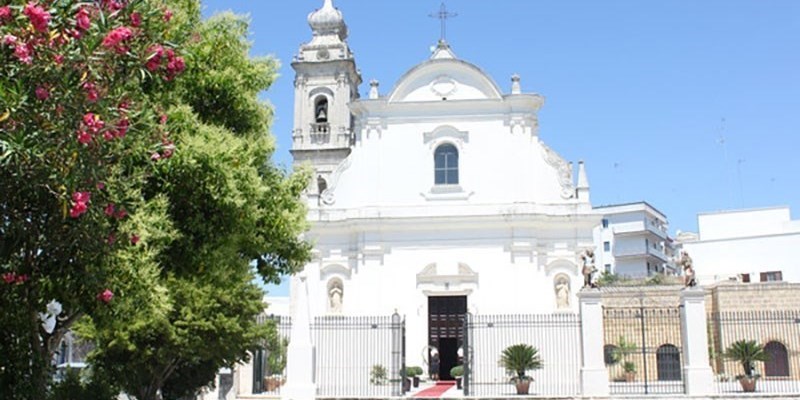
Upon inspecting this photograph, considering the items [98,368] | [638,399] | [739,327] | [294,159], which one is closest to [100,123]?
[98,368]

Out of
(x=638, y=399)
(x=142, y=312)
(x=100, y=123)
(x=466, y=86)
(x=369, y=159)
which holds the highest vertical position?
(x=466, y=86)

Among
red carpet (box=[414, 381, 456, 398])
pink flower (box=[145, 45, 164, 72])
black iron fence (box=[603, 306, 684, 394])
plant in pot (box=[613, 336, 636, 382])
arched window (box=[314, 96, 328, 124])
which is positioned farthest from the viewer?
arched window (box=[314, 96, 328, 124])

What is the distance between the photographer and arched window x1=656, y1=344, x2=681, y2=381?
26.9 meters

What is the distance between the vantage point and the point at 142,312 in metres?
9.02

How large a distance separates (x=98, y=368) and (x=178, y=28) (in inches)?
408

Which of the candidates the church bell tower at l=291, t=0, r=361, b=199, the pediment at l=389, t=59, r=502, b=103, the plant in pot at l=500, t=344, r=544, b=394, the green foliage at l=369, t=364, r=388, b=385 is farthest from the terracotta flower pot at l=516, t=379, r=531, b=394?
the church bell tower at l=291, t=0, r=361, b=199

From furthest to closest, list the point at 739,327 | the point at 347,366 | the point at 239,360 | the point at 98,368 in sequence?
the point at 739,327 → the point at 347,366 → the point at 239,360 → the point at 98,368

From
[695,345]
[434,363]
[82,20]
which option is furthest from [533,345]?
[82,20]

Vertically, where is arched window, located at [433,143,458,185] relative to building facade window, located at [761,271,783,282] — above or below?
above

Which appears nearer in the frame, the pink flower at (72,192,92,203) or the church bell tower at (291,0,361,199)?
the pink flower at (72,192,92,203)

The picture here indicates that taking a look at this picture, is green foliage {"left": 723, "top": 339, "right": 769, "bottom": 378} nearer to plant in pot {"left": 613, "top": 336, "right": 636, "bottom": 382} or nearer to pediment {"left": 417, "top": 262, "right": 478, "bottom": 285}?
plant in pot {"left": 613, "top": 336, "right": 636, "bottom": 382}

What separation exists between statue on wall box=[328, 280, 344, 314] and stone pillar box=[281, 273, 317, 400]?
9922mm

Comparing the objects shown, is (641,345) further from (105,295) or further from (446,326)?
(105,295)

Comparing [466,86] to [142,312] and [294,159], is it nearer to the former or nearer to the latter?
[294,159]
